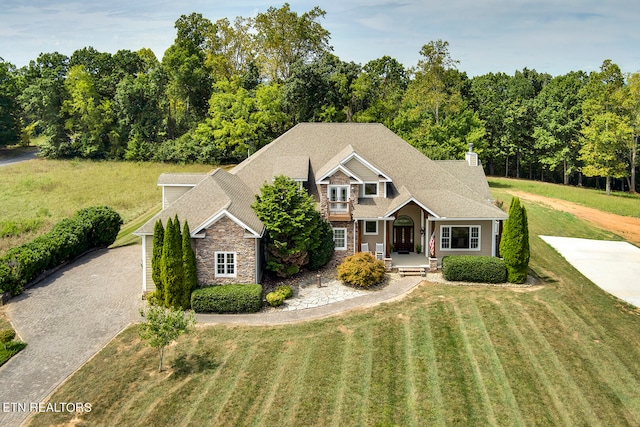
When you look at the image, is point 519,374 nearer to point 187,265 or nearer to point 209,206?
point 187,265

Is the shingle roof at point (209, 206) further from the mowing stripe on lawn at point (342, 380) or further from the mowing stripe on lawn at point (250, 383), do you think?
the mowing stripe on lawn at point (342, 380)

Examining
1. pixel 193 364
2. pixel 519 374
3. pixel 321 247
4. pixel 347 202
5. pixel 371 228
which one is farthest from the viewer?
pixel 371 228

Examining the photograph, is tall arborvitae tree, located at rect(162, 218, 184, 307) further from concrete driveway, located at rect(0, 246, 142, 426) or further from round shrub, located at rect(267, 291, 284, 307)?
round shrub, located at rect(267, 291, 284, 307)

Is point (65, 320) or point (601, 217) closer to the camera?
point (65, 320)

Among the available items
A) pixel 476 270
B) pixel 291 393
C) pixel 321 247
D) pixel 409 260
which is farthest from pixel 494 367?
pixel 321 247

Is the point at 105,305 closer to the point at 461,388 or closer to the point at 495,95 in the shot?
the point at 461,388

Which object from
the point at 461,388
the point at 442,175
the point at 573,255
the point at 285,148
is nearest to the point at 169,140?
the point at 285,148

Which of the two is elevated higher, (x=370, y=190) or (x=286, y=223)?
(x=370, y=190)

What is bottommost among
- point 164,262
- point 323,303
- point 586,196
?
point 323,303
